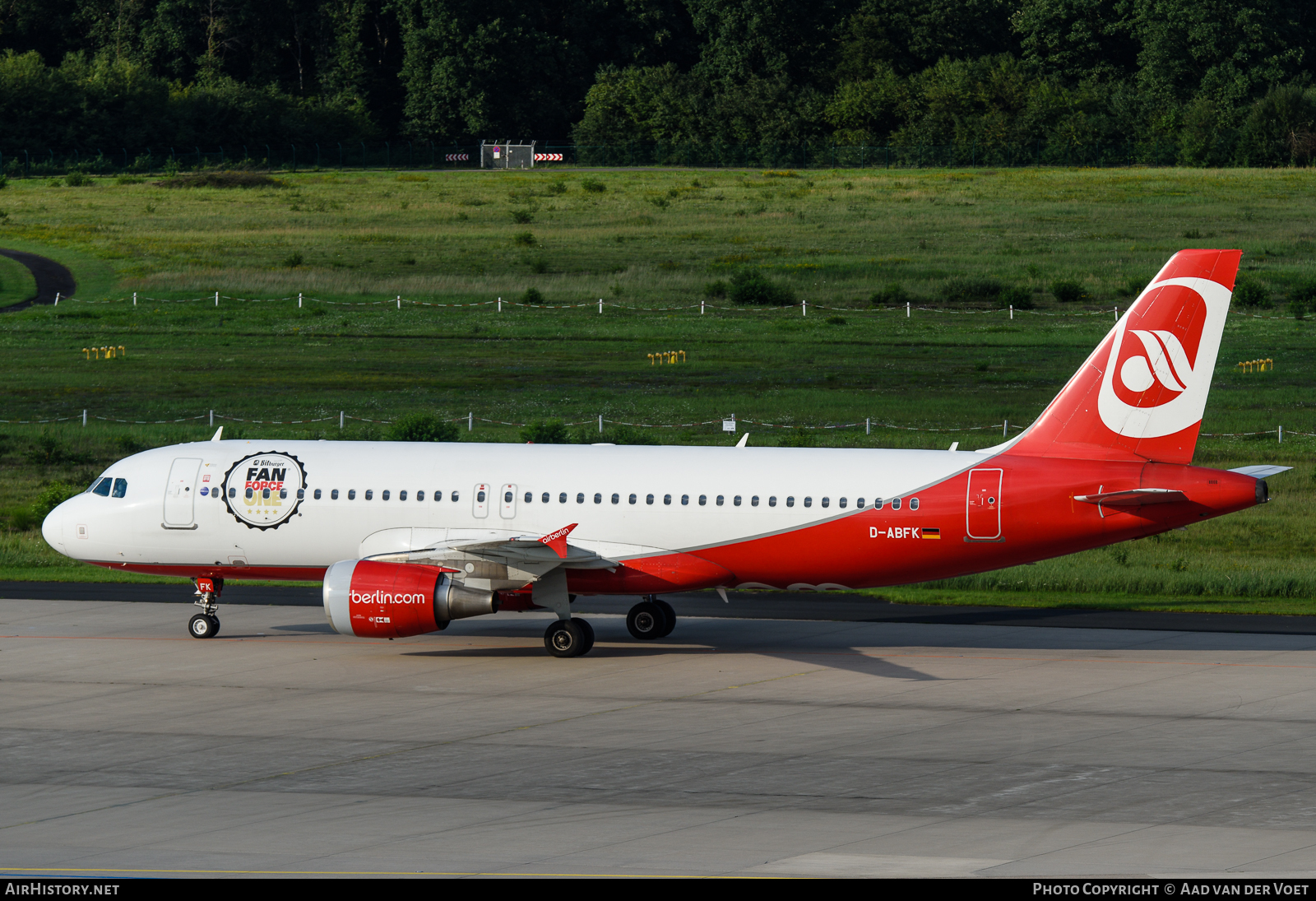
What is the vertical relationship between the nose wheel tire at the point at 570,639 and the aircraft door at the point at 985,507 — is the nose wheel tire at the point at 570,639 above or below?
below

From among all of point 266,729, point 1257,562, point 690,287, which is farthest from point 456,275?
point 266,729

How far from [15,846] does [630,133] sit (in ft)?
535


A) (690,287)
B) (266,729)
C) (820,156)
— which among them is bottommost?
(266,729)

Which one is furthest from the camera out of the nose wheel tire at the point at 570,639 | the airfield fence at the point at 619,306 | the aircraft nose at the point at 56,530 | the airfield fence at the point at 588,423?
the airfield fence at the point at 619,306

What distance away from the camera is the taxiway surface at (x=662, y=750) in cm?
1919

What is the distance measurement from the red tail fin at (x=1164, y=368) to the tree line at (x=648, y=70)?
131322 millimetres

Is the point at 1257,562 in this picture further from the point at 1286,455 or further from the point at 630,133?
the point at 630,133

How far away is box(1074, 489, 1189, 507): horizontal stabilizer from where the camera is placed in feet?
97.1

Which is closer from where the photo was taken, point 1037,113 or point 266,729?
point 266,729

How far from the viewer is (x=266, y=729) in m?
26.6

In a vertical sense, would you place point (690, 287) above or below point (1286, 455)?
above

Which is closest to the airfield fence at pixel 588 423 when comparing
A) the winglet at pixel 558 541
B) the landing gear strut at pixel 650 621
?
the landing gear strut at pixel 650 621
